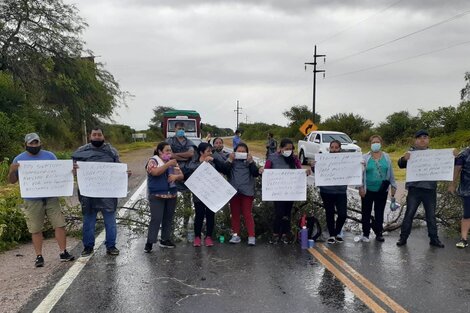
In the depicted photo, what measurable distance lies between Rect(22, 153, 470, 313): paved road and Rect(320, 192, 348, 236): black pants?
31 centimetres

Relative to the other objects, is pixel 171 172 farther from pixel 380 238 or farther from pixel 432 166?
pixel 432 166

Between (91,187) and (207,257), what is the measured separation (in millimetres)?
1897

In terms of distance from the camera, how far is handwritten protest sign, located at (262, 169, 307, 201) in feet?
24.3

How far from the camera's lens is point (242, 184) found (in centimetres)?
736

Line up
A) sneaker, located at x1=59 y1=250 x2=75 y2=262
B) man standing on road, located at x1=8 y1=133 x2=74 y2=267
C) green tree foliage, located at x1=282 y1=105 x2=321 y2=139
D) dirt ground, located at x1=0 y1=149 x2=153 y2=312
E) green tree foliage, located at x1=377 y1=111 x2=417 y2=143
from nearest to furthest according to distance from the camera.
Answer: dirt ground, located at x1=0 y1=149 x2=153 y2=312
man standing on road, located at x1=8 y1=133 x2=74 y2=267
sneaker, located at x1=59 y1=250 x2=75 y2=262
green tree foliage, located at x1=377 y1=111 x2=417 y2=143
green tree foliage, located at x1=282 y1=105 x2=321 y2=139

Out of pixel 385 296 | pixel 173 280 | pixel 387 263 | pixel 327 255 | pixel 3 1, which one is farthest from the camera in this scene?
pixel 3 1

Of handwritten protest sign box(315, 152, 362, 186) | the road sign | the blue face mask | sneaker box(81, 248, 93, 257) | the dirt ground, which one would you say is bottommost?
the dirt ground

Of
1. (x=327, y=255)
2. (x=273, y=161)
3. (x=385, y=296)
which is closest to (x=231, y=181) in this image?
(x=273, y=161)

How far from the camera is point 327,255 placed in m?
6.84

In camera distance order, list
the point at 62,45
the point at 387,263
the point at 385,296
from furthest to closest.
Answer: the point at 62,45, the point at 387,263, the point at 385,296

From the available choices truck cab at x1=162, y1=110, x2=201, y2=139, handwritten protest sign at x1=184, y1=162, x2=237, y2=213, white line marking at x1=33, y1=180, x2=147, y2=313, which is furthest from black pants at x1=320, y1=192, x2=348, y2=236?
truck cab at x1=162, y1=110, x2=201, y2=139

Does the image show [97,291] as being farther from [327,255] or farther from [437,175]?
[437,175]

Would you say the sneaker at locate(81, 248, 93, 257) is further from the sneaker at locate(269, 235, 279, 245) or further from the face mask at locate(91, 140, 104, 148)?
the sneaker at locate(269, 235, 279, 245)

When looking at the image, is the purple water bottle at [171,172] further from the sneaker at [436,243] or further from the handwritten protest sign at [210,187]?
the sneaker at [436,243]
